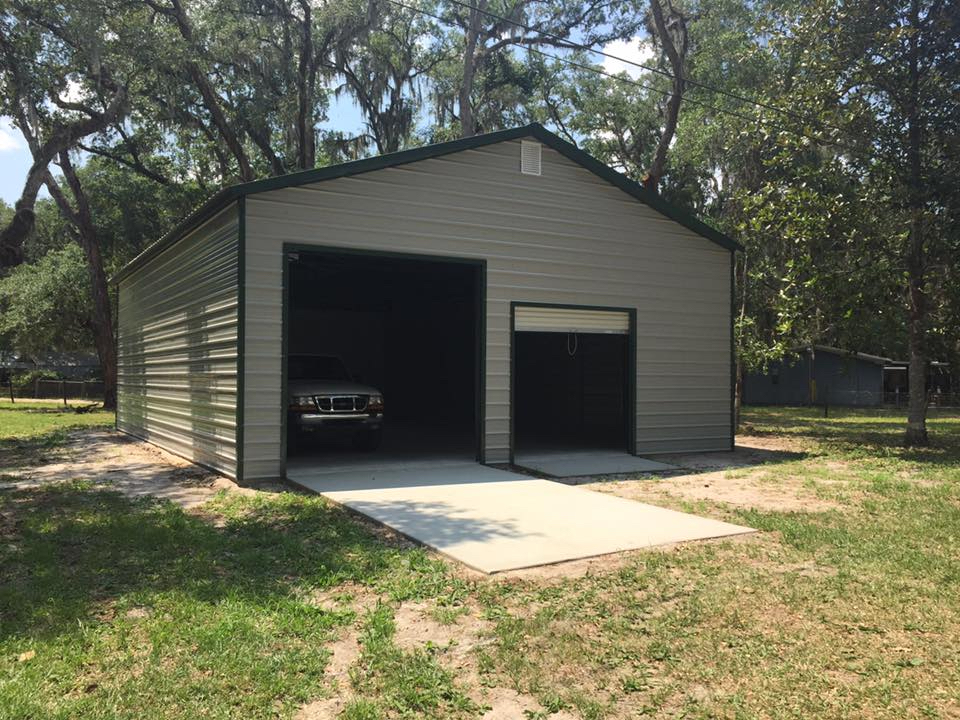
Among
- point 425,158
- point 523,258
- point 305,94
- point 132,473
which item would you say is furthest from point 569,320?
point 305,94

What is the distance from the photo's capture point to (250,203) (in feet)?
30.1

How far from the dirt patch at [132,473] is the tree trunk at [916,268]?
507 inches

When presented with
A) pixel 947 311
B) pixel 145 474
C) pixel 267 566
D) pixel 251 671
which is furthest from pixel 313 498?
pixel 947 311

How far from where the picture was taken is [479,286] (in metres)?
10.9

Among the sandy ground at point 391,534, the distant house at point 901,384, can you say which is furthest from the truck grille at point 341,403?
the distant house at point 901,384

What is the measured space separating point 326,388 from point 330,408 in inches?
13.2

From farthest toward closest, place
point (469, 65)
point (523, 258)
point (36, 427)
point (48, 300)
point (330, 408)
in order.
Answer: point (48, 300) → point (469, 65) → point (36, 427) → point (523, 258) → point (330, 408)

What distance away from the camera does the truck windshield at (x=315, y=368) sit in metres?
12.0

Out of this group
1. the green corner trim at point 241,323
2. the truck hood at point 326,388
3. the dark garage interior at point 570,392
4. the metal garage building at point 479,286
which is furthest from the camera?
the dark garage interior at point 570,392

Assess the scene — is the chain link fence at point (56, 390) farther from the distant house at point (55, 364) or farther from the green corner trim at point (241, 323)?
the green corner trim at point (241, 323)

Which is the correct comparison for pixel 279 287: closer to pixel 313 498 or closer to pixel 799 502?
pixel 313 498

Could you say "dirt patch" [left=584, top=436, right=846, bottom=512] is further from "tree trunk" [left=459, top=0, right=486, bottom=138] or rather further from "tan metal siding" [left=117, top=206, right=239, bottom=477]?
"tree trunk" [left=459, top=0, right=486, bottom=138]

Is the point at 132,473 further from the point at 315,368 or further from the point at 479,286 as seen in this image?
the point at 479,286

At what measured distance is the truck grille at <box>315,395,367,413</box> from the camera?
10.7 meters
